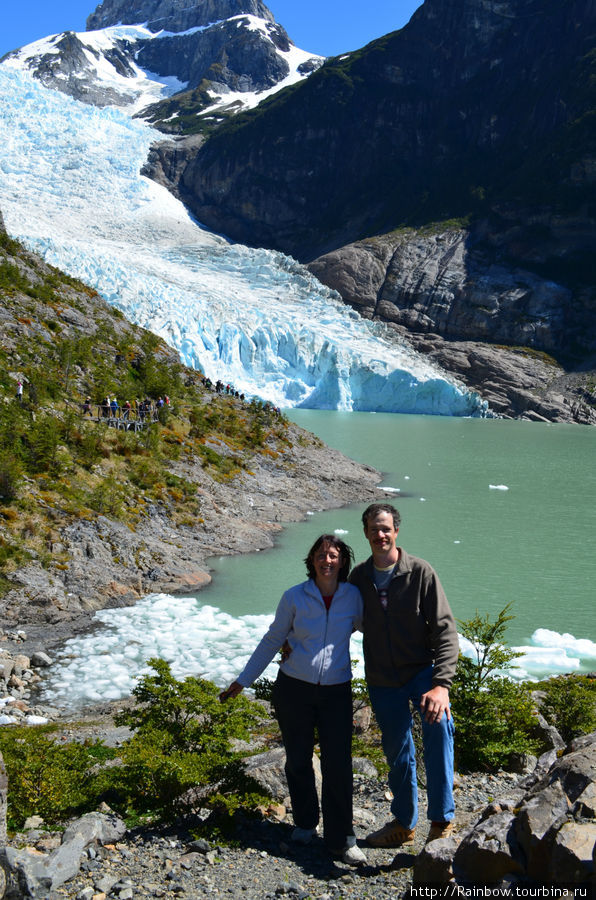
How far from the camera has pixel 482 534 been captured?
61.8 ft

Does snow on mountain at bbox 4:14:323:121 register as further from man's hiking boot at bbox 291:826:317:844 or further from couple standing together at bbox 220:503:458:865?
man's hiking boot at bbox 291:826:317:844

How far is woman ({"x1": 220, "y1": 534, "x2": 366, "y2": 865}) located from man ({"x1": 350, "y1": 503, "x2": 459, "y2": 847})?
144 millimetres

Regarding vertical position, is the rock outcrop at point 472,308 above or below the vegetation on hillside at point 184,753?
above

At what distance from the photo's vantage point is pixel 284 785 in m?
4.82

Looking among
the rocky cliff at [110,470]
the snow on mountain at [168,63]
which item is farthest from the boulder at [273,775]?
the snow on mountain at [168,63]

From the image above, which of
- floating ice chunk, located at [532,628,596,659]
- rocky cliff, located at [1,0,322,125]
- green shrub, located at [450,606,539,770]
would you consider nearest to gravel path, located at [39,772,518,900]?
green shrub, located at [450,606,539,770]

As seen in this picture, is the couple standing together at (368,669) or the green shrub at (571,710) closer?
the couple standing together at (368,669)

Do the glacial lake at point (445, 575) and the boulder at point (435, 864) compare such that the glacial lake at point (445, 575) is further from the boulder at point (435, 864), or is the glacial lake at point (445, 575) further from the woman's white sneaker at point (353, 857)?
the boulder at point (435, 864)

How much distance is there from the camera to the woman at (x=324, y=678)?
3830 millimetres

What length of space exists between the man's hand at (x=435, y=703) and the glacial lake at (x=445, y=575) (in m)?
6.25

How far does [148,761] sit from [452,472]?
2652 cm

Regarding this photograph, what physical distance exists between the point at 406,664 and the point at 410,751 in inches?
20.7

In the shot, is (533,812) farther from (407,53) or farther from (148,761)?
(407,53)

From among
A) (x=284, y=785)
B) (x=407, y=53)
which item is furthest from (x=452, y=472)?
(x=407, y=53)
